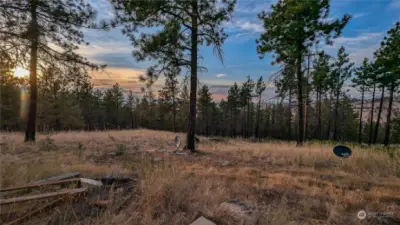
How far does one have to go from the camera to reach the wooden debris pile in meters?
2.11

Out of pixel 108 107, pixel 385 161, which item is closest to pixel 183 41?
pixel 385 161

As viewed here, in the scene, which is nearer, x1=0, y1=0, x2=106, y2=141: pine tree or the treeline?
x1=0, y1=0, x2=106, y2=141: pine tree

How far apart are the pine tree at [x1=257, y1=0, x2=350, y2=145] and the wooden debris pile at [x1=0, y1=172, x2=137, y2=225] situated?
985cm

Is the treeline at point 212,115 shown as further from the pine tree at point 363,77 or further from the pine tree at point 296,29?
the pine tree at point 296,29

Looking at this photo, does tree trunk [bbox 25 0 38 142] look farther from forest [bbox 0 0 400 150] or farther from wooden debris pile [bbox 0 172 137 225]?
wooden debris pile [bbox 0 172 137 225]

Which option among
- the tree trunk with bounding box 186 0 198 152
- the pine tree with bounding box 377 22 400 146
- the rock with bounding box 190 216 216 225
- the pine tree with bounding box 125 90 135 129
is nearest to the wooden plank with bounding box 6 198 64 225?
the rock with bounding box 190 216 216 225

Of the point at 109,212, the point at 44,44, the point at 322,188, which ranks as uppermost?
the point at 44,44

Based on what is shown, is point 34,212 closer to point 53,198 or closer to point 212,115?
point 53,198

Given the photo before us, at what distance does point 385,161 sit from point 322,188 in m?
3.27

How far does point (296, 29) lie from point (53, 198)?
1083cm

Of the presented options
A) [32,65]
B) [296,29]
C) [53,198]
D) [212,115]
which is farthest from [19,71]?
[212,115]

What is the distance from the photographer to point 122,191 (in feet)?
9.31

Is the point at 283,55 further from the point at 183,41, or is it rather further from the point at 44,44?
the point at 44,44

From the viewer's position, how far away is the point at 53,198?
2.45 meters
